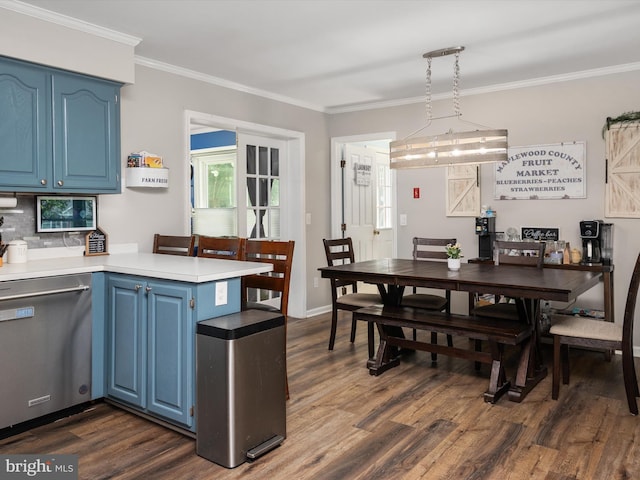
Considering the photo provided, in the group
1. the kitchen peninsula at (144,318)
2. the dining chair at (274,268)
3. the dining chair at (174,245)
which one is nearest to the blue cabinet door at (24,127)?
the kitchen peninsula at (144,318)

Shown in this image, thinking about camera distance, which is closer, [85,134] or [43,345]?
[43,345]

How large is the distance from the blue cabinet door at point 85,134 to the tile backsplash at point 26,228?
1.12 feet

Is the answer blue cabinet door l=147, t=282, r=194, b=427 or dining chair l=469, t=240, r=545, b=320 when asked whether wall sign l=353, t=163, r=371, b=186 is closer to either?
dining chair l=469, t=240, r=545, b=320

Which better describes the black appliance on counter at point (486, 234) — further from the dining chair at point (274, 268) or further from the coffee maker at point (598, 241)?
the dining chair at point (274, 268)

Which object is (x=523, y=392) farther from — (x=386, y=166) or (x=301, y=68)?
(x=386, y=166)

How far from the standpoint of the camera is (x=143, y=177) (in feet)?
12.8

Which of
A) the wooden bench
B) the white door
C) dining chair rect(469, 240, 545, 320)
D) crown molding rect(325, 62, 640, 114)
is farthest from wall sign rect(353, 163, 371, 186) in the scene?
the wooden bench

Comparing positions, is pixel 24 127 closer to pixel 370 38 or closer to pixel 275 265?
pixel 275 265

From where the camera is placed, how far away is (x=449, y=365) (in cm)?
402

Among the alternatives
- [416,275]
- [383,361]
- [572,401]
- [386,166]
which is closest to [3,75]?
[416,275]

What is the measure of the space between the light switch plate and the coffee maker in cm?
329

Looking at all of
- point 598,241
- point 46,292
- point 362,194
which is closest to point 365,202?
point 362,194

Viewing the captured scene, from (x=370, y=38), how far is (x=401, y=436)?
2.71 m

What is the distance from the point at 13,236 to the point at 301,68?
103 inches
